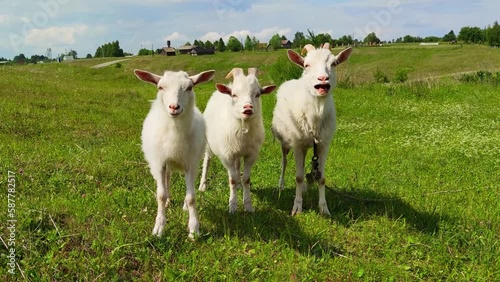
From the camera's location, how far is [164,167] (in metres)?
5.66

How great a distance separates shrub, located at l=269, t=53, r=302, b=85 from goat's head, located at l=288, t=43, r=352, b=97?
18.2m

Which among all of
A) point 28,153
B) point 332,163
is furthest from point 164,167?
point 332,163

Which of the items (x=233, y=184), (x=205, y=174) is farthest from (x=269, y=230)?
(x=205, y=174)

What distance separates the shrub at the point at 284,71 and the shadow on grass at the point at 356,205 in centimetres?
1739

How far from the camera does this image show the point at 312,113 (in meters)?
6.64

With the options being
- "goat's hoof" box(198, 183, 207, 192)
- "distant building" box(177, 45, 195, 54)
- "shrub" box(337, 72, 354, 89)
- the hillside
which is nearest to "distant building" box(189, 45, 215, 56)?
"distant building" box(177, 45, 195, 54)

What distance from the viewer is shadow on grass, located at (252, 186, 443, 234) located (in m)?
6.32

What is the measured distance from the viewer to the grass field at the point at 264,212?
4809 millimetres

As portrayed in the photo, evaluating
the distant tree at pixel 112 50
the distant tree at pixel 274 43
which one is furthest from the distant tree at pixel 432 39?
the distant tree at pixel 112 50

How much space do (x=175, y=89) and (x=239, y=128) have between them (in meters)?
1.74

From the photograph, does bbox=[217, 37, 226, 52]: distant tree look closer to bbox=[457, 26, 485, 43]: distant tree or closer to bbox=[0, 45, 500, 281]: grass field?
bbox=[457, 26, 485, 43]: distant tree

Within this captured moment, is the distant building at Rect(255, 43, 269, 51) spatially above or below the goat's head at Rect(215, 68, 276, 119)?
above

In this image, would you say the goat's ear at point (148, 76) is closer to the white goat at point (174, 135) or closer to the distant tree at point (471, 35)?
the white goat at point (174, 135)

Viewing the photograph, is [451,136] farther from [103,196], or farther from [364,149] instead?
[103,196]
